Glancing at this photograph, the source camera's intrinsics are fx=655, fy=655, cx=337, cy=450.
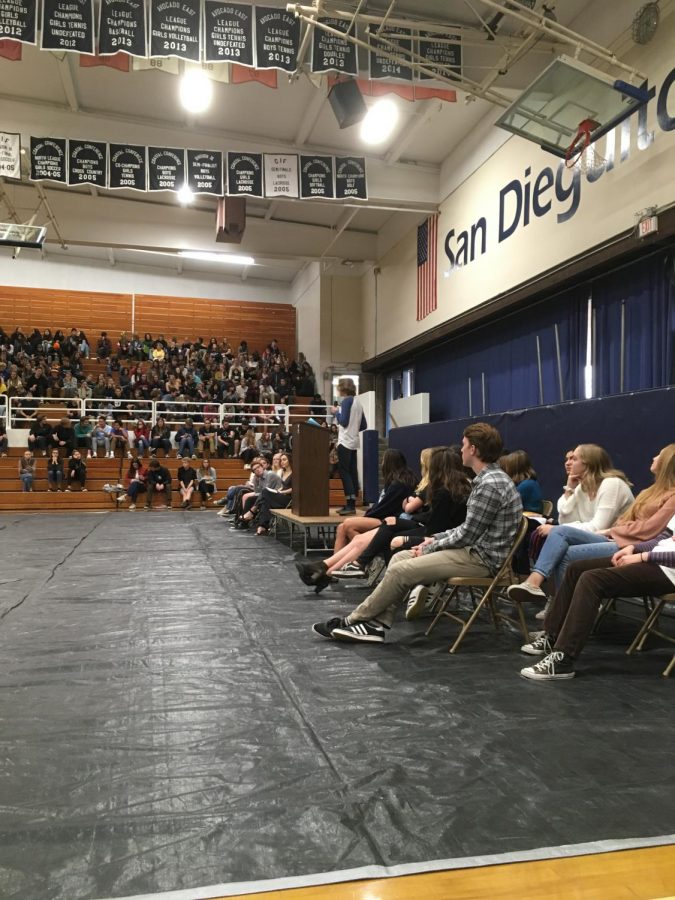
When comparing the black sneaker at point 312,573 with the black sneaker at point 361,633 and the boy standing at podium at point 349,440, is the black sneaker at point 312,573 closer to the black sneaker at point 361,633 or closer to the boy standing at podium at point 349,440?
the black sneaker at point 361,633

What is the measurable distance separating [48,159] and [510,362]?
8.12 metres

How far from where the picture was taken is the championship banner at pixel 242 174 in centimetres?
1063

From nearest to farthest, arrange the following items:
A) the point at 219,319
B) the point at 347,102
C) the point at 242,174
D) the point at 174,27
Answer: the point at 174,27 → the point at 347,102 → the point at 242,174 → the point at 219,319

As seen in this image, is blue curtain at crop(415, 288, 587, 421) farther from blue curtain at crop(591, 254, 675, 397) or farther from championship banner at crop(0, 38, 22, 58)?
championship banner at crop(0, 38, 22, 58)

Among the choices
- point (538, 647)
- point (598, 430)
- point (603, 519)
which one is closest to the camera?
point (538, 647)

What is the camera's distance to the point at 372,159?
1230cm

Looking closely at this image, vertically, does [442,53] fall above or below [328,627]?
above

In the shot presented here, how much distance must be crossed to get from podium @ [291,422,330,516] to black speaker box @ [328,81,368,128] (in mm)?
4701

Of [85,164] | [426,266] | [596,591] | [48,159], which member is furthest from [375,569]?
[426,266]

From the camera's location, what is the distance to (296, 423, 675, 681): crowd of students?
308 centimetres

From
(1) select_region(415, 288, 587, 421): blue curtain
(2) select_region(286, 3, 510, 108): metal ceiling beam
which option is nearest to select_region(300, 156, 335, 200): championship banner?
(2) select_region(286, 3, 510, 108): metal ceiling beam

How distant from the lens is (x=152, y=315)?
21297 mm

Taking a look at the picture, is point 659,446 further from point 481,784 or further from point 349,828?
point 349,828

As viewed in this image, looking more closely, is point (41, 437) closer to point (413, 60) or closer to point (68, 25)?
point (68, 25)
